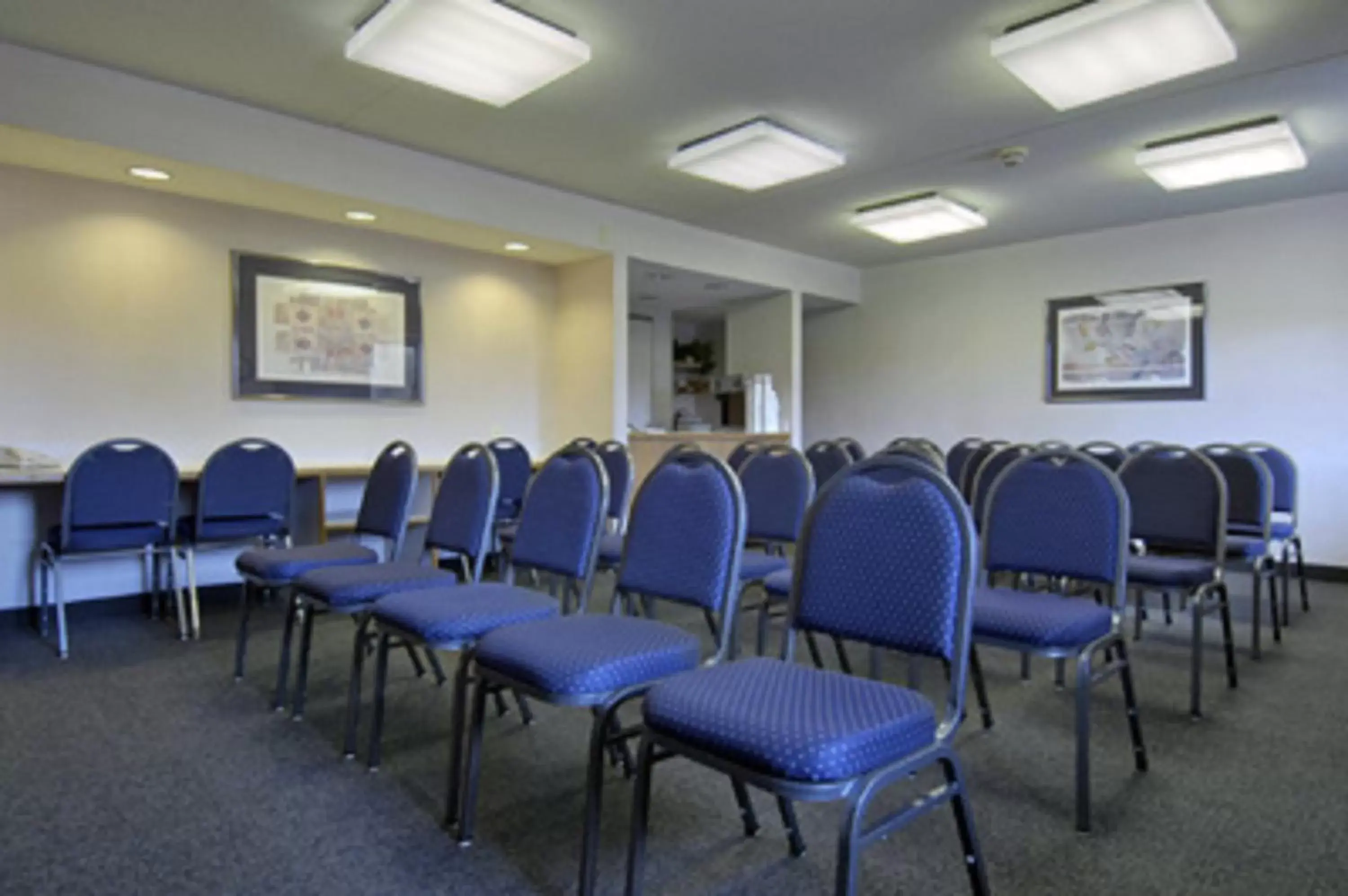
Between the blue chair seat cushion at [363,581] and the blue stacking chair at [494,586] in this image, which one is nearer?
the blue stacking chair at [494,586]

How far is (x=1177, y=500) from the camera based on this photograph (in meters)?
2.97

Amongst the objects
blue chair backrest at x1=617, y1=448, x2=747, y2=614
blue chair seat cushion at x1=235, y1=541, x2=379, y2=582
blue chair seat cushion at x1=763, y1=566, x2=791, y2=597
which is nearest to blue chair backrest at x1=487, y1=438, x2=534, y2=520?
blue chair seat cushion at x1=235, y1=541, x2=379, y2=582

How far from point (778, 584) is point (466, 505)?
1.09m

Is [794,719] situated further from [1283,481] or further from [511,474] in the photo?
[1283,481]

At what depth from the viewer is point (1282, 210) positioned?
5469mm

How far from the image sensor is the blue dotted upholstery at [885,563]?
4.72ft

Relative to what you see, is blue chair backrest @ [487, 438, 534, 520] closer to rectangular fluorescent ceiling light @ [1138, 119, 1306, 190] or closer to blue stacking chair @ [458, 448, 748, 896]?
blue stacking chair @ [458, 448, 748, 896]

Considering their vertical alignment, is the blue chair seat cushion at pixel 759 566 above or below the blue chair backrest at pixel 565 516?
below

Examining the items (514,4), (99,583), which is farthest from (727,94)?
(99,583)

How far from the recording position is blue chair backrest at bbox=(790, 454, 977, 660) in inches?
56.1

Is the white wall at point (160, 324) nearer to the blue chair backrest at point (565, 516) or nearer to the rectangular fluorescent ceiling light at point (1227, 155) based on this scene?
the blue chair backrest at point (565, 516)

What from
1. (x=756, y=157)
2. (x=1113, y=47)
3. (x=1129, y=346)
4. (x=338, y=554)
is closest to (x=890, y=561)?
(x=338, y=554)

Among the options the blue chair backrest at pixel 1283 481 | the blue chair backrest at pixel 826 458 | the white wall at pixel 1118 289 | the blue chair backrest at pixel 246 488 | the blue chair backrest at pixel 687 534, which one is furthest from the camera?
the white wall at pixel 1118 289

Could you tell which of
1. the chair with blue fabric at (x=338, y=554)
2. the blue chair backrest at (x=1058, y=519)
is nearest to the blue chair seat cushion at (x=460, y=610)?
the chair with blue fabric at (x=338, y=554)
